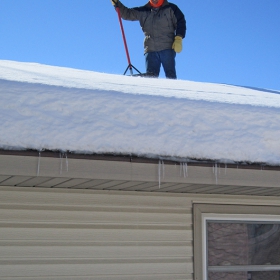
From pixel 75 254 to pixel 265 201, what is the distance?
170cm

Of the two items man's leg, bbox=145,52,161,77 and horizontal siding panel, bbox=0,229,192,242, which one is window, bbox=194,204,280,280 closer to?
horizontal siding panel, bbox=0,229,192,242

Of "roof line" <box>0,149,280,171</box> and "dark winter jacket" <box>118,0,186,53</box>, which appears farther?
"dark winter jacket" <box>118,0,186,53</box>

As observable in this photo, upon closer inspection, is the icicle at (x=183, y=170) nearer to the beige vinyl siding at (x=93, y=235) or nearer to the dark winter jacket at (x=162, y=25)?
the beige vinyl siding at (x=93, y=235)

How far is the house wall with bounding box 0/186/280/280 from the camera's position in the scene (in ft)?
13.7

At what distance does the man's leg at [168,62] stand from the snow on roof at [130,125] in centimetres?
427

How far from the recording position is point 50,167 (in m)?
3.31

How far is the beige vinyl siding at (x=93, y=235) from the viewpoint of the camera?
4176 millimetres

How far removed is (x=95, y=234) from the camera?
4.39m

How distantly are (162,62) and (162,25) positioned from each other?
0.56 meters

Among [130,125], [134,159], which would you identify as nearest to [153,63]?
[130,125]

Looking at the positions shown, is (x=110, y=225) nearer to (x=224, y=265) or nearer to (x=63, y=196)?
(x=63, y=196)

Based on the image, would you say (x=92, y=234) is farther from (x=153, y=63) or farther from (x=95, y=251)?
(x=153, y=63)

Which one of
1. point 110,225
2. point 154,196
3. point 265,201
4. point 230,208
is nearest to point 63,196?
point 110,225

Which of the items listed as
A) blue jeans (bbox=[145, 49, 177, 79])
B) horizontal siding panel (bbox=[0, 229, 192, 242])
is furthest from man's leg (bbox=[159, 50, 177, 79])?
horizontal siding panel (bbox=[0, 229, 192, 242])
